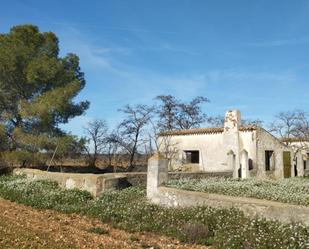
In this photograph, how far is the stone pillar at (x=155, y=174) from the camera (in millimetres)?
14062

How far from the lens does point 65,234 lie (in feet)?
31.8

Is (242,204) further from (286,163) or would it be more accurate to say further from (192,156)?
(192,156)

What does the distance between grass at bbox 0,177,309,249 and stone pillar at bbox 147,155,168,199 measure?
49 centimetres

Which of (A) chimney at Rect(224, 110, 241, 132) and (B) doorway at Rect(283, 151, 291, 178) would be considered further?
(B) doorway at Rect(283, 151, 291, 178)

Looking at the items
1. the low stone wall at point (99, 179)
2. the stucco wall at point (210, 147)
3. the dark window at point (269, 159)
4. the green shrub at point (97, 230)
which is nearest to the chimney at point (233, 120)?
the stucco wall at point (210, 147)

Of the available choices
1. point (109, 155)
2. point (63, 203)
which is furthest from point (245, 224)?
point (109, 155)

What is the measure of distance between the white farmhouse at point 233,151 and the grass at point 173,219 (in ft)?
33.5

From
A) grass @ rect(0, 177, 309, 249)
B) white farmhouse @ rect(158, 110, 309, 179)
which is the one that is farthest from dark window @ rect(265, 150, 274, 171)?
Result: grass @ rect(0, 177, 309, 249)

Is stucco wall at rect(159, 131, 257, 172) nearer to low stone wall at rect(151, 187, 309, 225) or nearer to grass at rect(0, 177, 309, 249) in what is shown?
grass at rect(0, 177, 309, 249)

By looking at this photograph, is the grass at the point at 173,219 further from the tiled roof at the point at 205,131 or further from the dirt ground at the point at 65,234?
the tiled roof at the point at 205,131

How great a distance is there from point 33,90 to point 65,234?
60.5ft

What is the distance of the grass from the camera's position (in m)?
8.57

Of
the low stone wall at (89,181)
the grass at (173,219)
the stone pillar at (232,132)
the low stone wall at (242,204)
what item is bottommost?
the grass at (173,219)

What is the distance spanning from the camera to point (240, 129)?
2483 centimetres
